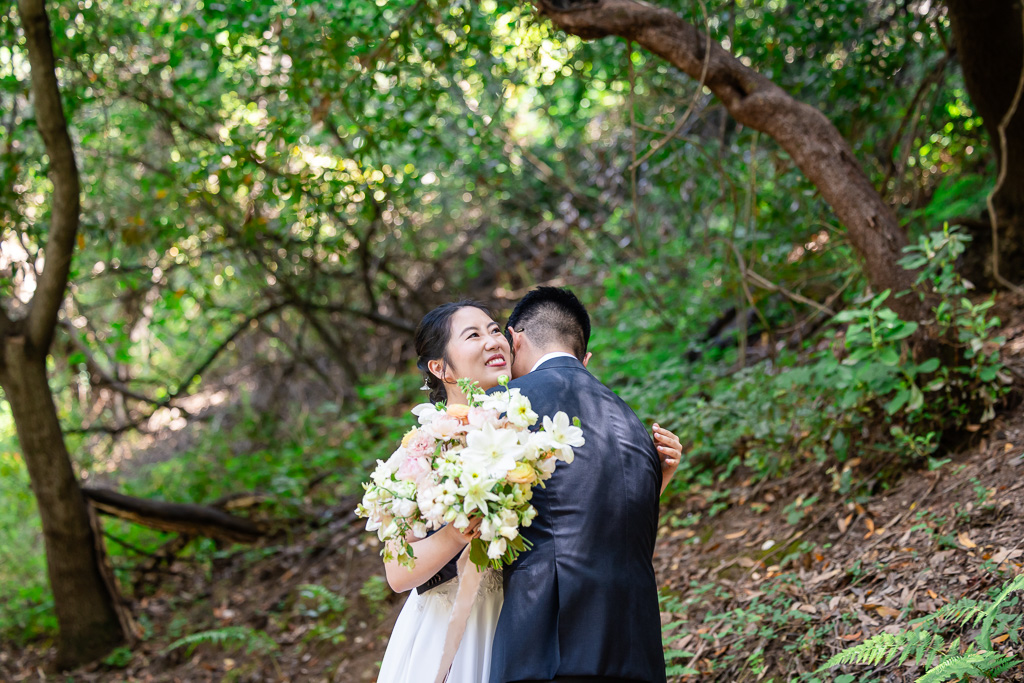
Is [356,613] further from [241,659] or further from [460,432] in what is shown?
[460,432]

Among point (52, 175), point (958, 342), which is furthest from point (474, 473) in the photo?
point (52, 175)

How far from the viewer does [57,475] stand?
5.92m

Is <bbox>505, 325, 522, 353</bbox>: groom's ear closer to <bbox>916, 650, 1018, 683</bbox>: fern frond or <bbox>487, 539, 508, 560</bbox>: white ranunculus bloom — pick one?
<bbox>487, 539, 508, 560</bbox>: white ranunculus bloom

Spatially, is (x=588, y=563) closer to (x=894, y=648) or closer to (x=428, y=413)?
(x=428, y=413)

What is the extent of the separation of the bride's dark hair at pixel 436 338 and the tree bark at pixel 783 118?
2029mm

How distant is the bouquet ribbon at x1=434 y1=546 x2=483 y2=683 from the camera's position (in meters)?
2.29

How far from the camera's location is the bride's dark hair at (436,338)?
2877mm

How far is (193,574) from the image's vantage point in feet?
23.1

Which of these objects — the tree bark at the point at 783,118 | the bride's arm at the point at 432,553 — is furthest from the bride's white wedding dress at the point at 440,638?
the tree bark at the point at 783,118

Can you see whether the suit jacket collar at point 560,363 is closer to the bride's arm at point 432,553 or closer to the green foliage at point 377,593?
the bride's arm at point 432,553

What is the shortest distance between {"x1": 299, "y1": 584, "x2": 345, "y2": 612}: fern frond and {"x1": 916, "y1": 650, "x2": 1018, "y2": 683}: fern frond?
424 centimetres

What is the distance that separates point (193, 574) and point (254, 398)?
157 inches

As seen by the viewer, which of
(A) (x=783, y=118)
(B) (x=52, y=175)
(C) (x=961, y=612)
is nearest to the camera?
(C) (x=961, y=612)

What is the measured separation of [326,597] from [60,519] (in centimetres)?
217
